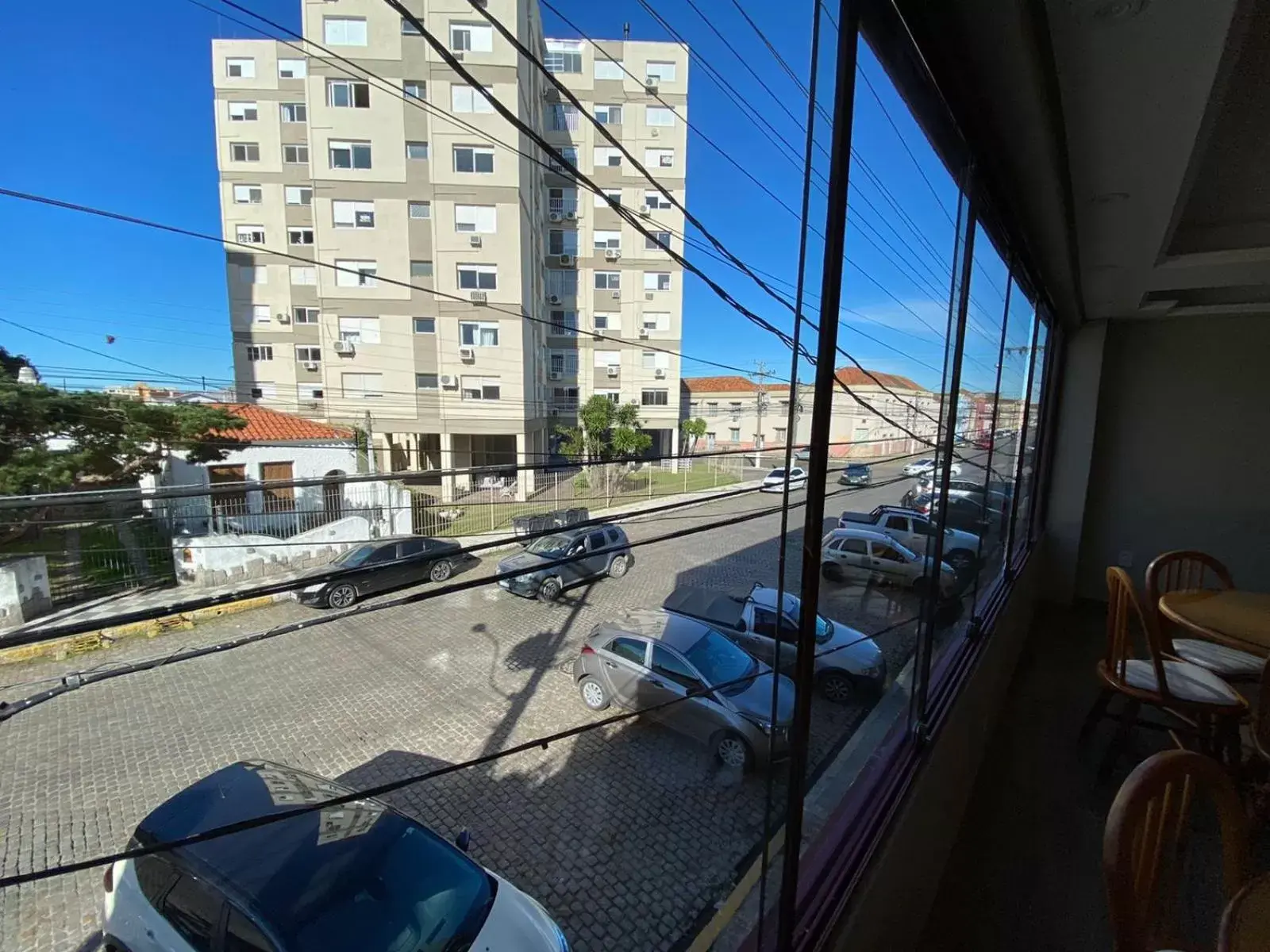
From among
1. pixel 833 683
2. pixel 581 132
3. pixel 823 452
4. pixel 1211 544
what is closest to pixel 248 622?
pixel 833 683

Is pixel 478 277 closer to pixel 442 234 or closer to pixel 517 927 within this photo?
pixel 442 234

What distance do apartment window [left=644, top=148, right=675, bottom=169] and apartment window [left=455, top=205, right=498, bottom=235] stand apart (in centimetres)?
477

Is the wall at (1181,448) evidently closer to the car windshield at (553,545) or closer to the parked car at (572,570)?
the parked car at (572,570)

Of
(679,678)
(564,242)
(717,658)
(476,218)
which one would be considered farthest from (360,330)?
(717,658)

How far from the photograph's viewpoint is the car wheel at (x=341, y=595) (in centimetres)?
306

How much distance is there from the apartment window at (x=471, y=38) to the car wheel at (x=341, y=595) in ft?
26.5

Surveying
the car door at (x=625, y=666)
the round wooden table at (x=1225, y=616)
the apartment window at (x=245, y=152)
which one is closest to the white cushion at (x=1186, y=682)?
the round wooden table at (x=1225, y=616)

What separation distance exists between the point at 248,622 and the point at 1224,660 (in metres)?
4.16

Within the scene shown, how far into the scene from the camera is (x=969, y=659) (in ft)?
4.94

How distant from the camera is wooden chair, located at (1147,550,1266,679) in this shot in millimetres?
1622

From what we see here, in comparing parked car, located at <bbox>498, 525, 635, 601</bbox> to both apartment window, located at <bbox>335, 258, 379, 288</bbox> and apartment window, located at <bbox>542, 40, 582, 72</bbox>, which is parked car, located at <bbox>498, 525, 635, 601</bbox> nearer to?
apartment window, located at <bbox>335, 258, 379, 288</bbox>

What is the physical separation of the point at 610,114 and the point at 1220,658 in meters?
13.3

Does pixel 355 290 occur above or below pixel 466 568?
above

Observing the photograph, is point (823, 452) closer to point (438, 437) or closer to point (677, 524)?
point (677, 524)
